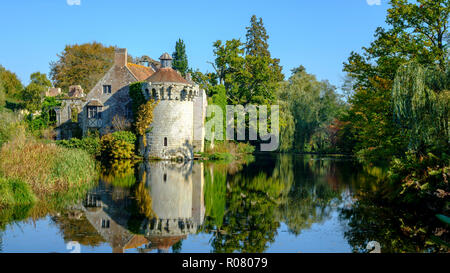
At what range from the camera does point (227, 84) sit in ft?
131

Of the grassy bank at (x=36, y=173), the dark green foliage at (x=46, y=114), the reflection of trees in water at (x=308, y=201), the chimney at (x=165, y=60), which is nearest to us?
the reflection of trees in water at (x=308, y=201)

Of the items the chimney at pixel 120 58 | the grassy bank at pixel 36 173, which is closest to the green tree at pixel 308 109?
the chimney at pixel 120 58

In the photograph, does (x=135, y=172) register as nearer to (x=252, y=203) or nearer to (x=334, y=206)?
(x=252, y=203)

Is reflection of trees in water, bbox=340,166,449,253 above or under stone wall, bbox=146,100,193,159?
under

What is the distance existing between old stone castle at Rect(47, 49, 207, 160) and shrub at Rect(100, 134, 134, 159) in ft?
4.62

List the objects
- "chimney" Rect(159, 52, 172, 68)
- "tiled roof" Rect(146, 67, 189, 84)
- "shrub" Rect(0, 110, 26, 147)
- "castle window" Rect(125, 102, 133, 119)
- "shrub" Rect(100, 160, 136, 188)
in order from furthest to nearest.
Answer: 1. "castle window" Rect(125, 102, 133, 119)
2. "chimney" Rect(159, 52, 172, 68)
3. "tiled roof" Rect(146, 67, 189, 84)
4. "shrub" Rect(100, 160, 136, 188)
5. "shrub" Rect(0, 110, 26, 147)

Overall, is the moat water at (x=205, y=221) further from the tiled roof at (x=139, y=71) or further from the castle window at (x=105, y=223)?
the tiled roof at (x=139, y=71)

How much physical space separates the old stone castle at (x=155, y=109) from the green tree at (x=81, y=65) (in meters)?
10.3

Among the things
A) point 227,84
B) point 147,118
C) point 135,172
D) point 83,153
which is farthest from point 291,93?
point 83,153

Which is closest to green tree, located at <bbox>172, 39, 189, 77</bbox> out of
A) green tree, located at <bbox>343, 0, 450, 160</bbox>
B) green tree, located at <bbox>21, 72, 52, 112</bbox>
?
green tree, located at <bbox>21, 72, 52, 112</bbox>

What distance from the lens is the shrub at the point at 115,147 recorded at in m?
29.4

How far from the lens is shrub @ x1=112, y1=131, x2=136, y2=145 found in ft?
97.4

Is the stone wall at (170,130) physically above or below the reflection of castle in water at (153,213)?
above

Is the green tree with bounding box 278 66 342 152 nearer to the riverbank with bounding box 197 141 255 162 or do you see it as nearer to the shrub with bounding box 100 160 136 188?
the riverbank with bounding box 197 141 255 162
